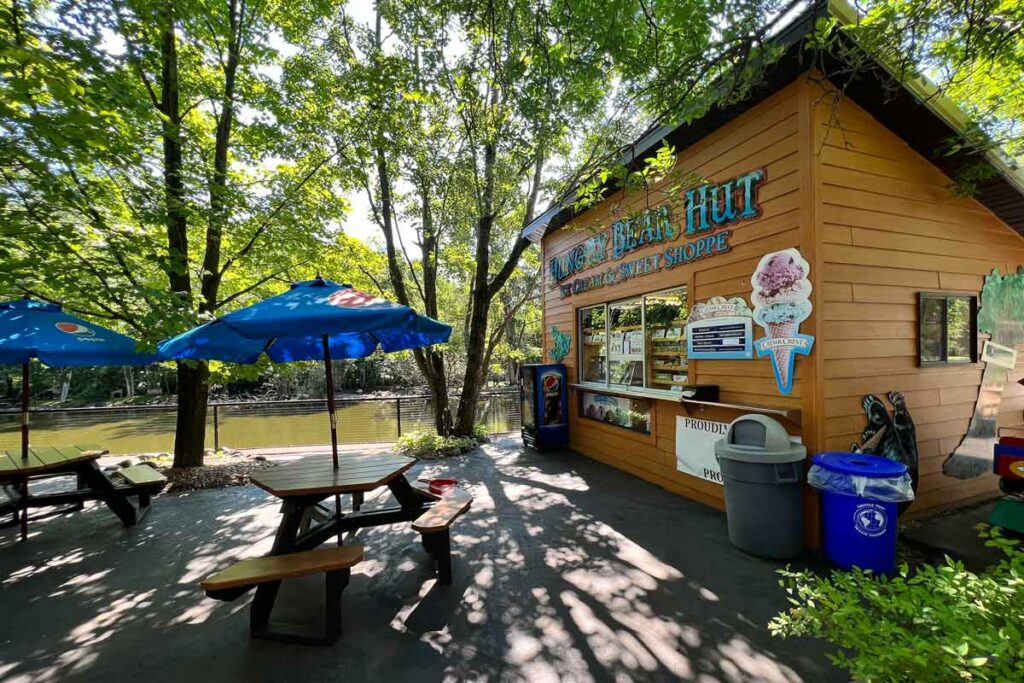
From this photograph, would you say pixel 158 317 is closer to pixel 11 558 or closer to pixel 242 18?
pixel 11 558

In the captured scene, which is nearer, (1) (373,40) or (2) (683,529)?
(2) (683,529)

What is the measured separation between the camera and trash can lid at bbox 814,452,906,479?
2.71 m

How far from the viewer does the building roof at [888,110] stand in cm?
299

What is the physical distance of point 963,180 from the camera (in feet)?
12.4

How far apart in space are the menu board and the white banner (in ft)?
2.31

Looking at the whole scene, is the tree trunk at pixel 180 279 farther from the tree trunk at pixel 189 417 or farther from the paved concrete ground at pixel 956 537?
the paved concrete ground at pixel 956 537

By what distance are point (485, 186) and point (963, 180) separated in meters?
5.91

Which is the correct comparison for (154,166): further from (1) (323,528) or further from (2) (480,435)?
(2) (480,435)

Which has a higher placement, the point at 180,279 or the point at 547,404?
the point at 180,279

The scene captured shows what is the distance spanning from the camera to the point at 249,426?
12.4 metres

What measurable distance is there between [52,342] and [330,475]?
2.80 meters

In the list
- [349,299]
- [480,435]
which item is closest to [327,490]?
[349,299]

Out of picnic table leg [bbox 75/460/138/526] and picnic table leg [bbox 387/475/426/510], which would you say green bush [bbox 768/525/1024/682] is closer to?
picnic table leg [bbox 387/475/426/510]

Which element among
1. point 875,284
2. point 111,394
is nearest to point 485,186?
point 875,284
